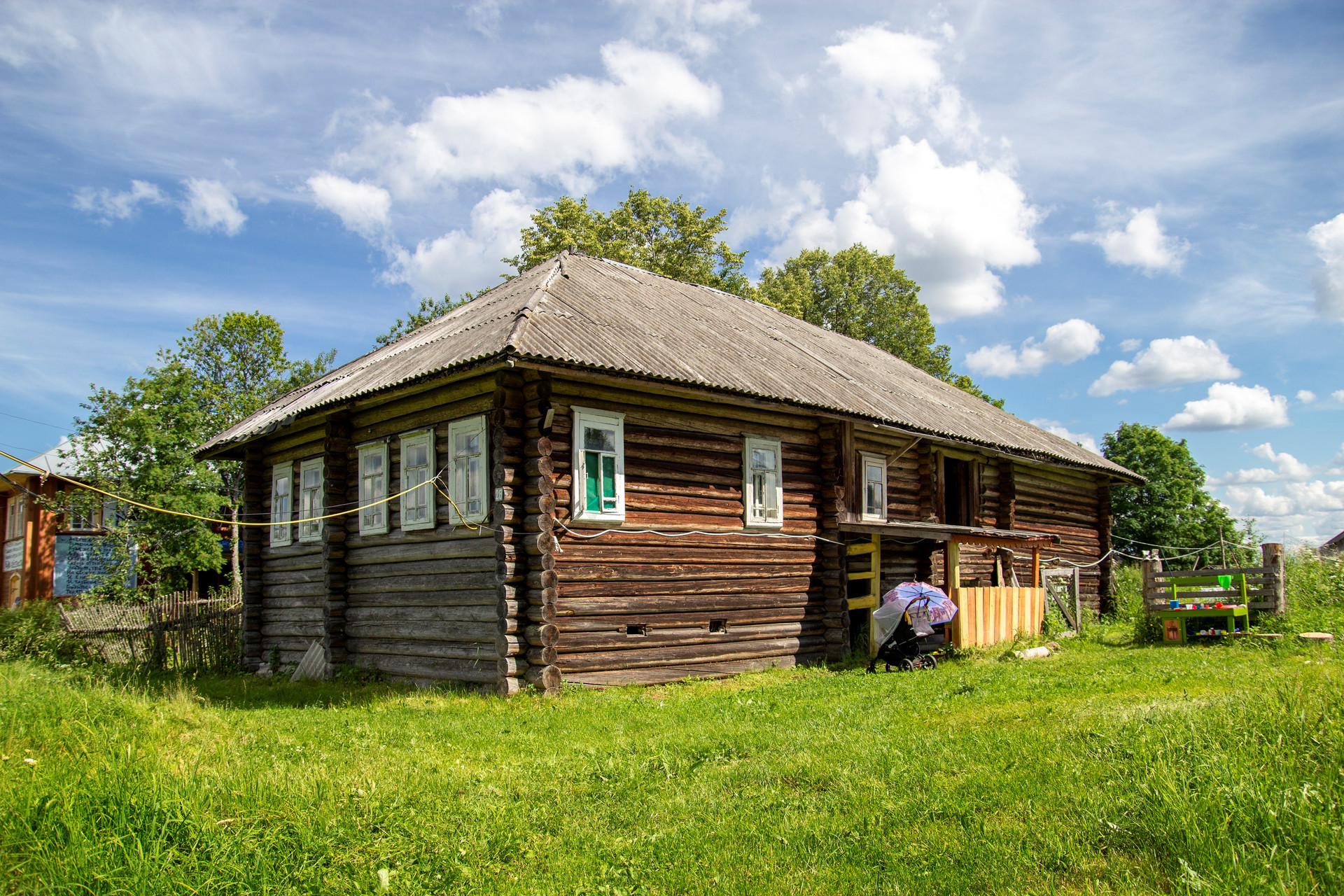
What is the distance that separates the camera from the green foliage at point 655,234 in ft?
105

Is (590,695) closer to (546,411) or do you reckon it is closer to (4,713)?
(546,411)

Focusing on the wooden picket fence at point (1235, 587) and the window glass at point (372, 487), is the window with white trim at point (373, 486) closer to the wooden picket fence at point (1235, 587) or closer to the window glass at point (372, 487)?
→ the window glass at point (372, 487)

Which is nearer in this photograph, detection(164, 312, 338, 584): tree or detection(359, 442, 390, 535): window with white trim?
detection(359, 442, 390, 535): window with white trim

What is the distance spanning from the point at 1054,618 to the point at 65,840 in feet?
57.4

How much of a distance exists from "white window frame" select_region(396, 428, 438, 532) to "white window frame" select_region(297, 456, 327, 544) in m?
2.22

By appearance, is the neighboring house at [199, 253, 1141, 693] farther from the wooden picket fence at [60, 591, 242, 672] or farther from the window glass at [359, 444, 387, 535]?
the wooden picket fence at [60, 591, 242, 672]

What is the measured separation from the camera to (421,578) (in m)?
13.0

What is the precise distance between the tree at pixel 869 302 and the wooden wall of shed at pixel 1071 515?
55.2ft

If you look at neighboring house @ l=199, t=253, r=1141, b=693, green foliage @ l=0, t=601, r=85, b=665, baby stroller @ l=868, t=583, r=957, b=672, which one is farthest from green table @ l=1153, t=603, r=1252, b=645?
green foliage @ l=0, t=601, r=85, b=665

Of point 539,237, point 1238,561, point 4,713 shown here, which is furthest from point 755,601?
point 1238,561

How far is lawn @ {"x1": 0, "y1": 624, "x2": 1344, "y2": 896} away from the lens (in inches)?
180

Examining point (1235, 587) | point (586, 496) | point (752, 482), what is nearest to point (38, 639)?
point (586, 496)

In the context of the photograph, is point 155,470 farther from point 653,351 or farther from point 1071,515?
point 1071,515

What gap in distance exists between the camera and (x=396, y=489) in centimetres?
1357
